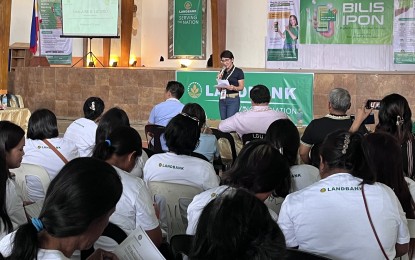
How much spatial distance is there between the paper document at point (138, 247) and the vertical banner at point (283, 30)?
977 cm

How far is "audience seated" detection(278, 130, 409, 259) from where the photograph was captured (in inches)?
89.5

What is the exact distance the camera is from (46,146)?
398 cm

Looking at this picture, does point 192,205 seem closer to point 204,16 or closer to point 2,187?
point 2,187

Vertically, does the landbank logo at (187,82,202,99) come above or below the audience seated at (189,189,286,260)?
above

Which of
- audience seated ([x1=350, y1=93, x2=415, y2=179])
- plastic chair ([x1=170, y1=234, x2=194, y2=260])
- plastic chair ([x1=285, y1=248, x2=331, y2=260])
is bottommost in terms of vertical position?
plastic chair ([x1=170, y1=234, x2=194, y2=260])

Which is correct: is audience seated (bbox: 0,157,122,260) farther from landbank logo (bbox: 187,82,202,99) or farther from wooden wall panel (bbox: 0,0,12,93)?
wooden wall panel (bbox: 0,0,12,93)

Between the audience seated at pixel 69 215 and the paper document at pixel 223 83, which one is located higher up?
the paper document at pixel 223 83

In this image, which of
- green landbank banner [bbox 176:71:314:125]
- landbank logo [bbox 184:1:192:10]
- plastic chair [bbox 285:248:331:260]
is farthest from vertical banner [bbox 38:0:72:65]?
plastic chair [bbox 285:248:331:260]

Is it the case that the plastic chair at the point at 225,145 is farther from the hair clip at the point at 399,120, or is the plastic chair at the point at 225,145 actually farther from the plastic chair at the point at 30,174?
the plastic chair at the point at 30,174

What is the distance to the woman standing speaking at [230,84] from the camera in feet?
26.2

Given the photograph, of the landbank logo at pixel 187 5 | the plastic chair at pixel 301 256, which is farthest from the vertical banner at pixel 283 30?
the plastic chair at pixel 301 256

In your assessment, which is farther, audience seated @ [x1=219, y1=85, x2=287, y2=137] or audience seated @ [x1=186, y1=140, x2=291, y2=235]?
audience seated @ [x1=219, y1=85, x2=287, y2=137]

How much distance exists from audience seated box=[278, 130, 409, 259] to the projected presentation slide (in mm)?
10131

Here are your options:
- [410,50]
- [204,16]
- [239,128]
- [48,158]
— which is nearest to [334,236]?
[48,158]
